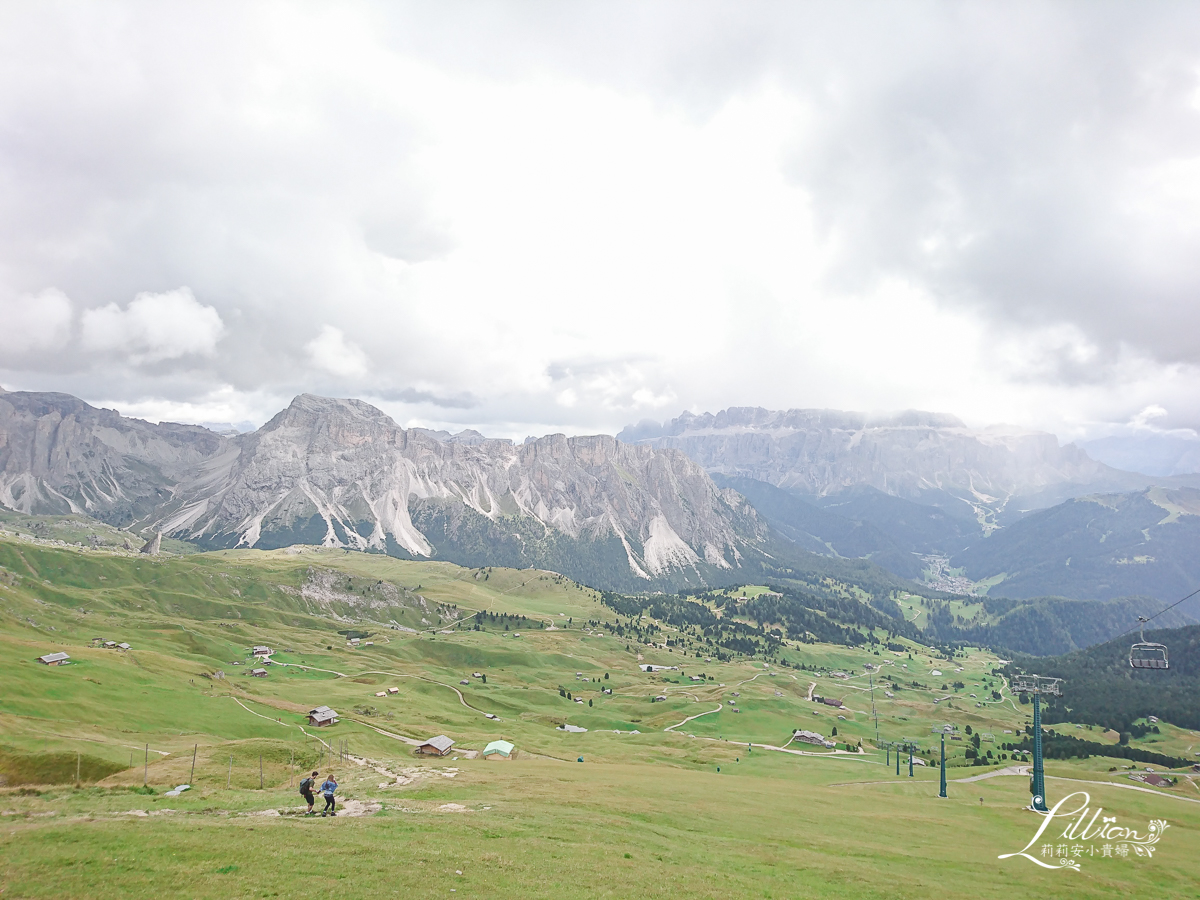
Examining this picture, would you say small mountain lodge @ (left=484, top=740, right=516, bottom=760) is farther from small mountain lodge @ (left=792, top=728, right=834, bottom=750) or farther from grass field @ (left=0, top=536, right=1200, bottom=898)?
small mountain lodge @ (left=792, top=728, right=834, bottom=750)

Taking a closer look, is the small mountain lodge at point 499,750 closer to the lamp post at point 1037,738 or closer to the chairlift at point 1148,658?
the lamp post at point 1037,738

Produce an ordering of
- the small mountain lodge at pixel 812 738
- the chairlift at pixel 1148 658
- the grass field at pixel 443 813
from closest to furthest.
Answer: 1. the grass field at pixel 443 813
2. the chairlift at pixel 1148 658
3. the small mountain lodge at pixel 812 738

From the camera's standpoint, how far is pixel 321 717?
110875mm

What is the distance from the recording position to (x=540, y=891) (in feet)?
99.4

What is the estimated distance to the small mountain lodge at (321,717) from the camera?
10931cm

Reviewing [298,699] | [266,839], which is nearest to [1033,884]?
[266,839]

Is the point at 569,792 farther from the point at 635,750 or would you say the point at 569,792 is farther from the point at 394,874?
the point at 635,750

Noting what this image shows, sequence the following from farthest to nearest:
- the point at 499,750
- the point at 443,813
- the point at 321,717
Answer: the point at 321,717 → the point at 499,750 → the point at 443,813

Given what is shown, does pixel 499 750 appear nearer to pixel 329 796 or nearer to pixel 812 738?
pixel 329 796

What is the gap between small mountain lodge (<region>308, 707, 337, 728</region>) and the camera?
4304 inches

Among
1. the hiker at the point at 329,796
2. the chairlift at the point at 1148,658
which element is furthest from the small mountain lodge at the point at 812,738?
the hiker at the point at 329,796

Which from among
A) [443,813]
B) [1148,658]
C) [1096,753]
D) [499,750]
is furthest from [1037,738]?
[1096,753]

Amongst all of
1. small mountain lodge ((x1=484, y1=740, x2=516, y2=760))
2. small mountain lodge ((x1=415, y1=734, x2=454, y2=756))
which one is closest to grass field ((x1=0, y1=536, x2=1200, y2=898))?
small mountain lodge ((x1=415, y1=734, x2=454, y2=756))

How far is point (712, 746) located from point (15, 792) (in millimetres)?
124777
